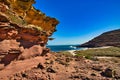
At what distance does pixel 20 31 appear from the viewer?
19.6 m

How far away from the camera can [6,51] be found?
17.7 meters

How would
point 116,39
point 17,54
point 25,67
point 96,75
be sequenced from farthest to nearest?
point 116,39 → point 96,75 → point 25,67 → point 17,54

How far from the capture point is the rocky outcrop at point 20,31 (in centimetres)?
1767

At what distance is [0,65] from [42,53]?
860cm

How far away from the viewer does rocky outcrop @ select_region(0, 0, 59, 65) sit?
1767cm

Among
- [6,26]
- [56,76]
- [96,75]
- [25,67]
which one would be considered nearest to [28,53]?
[25,67]

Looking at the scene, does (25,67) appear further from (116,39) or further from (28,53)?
(116,39)

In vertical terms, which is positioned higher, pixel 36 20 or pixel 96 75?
pixel 36 20

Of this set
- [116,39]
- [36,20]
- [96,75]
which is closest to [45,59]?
[36,20]

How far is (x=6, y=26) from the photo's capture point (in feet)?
56.6

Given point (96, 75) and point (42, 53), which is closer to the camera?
point (96, 75)

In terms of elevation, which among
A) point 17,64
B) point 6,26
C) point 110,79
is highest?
point 6,26

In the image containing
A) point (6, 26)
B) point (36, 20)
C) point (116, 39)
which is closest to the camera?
point (6, 26)

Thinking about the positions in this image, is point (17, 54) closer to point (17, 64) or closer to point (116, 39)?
point (17, 64)
